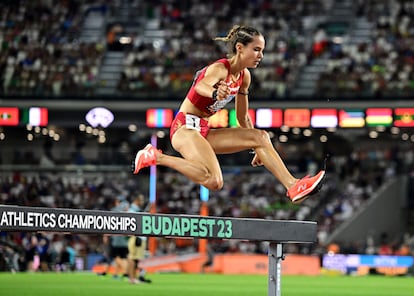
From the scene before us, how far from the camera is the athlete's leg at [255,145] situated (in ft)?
36.7

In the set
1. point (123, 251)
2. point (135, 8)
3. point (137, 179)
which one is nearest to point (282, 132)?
point (137, 179)

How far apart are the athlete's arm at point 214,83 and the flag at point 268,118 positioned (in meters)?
26.8

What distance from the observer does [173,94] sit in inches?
1571

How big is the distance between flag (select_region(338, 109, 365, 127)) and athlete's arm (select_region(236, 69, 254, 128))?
26.3m

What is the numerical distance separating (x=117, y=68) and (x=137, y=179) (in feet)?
16.6

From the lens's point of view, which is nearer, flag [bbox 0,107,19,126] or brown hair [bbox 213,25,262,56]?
brown hair [bbox 213,25,262,56]

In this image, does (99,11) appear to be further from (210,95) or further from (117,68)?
(210,95)

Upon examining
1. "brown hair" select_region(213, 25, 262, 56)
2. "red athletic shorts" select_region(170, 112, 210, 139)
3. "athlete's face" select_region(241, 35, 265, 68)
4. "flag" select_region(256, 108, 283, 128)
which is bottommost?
"red athletic shorts" select_region(170, 112, 210, 139)

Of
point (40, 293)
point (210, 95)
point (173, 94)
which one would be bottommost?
point (40, 293)

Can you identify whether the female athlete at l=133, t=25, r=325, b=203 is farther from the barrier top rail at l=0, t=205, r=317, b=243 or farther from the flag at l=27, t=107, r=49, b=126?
the flag at l=27, t=107, r=49, b=126

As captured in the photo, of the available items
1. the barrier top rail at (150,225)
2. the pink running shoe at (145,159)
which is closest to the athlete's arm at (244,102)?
the pink running shoe at (145,159)

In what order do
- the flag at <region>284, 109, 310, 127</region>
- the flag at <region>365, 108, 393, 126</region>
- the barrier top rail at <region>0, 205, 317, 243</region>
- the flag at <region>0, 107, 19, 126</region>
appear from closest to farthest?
1. the barrier top rail at <region>0, 205, 317, 243</region>
2. the flag at <region>365, 108, 393, 126</region>
3. the flag at <region>284, 109, 310, 127</region>
4. the flag at <region>0, 107, 19, 126</region>

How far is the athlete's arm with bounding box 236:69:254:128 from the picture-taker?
11477mm

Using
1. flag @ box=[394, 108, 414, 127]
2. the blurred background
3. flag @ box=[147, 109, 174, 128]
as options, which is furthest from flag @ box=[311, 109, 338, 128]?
flag @ box=[147, 109, 174, 128]
